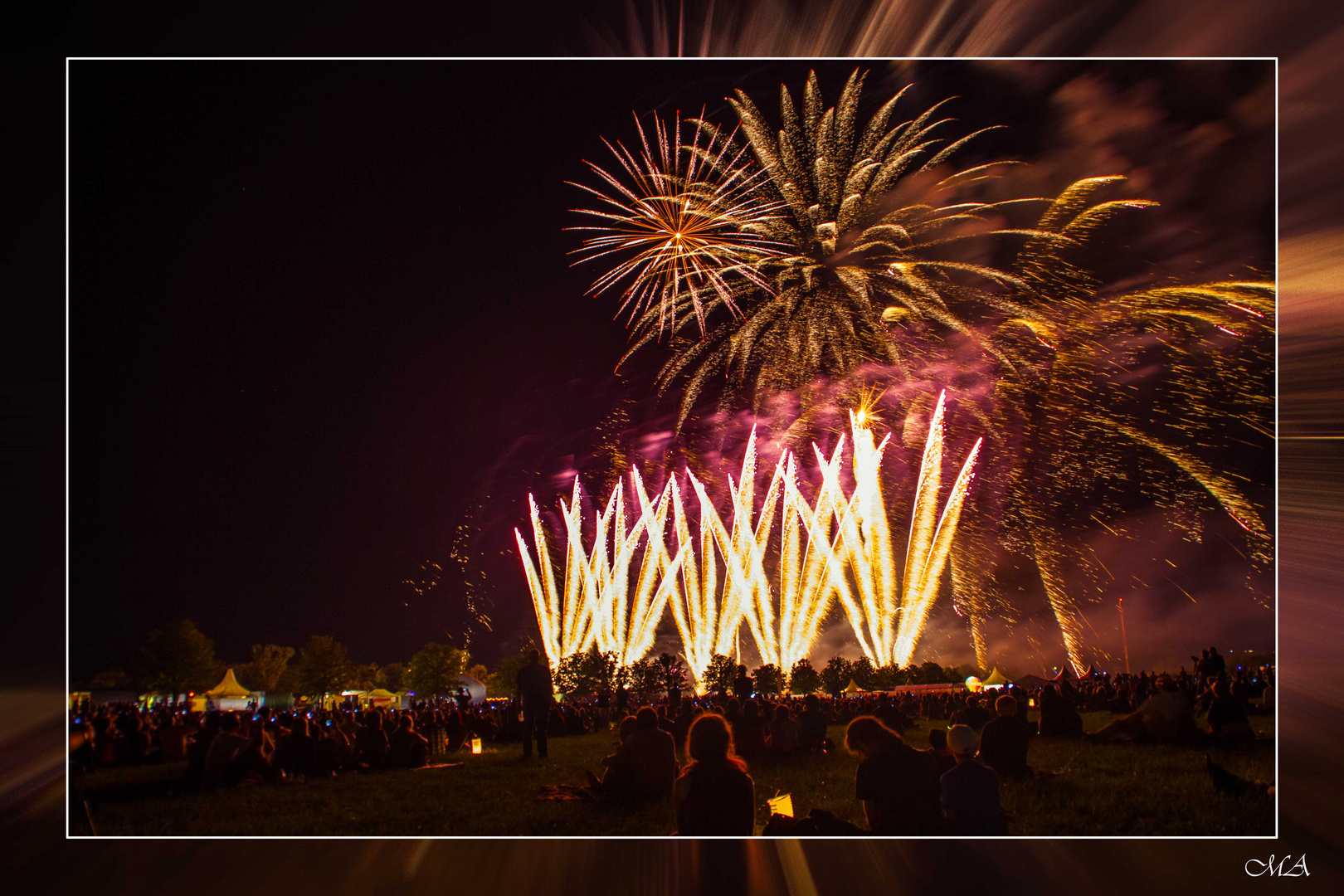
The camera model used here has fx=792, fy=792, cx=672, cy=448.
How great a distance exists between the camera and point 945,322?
6109mm

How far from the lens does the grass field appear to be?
5.38 metres

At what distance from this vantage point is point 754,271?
629cm

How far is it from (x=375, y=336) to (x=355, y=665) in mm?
2680

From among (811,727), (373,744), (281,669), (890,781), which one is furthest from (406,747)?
(890,781)

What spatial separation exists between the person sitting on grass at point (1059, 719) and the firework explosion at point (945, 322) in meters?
0.38

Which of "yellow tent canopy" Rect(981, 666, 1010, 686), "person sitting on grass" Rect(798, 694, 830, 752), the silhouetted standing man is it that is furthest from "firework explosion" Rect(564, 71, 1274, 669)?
the silhouetted standing man

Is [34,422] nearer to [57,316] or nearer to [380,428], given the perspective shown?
[57,316]

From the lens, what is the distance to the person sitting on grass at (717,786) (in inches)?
154

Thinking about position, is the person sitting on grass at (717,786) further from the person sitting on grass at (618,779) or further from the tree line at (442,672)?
the tree line at (442,672)

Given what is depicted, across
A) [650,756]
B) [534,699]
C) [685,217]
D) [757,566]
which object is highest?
[685,217]

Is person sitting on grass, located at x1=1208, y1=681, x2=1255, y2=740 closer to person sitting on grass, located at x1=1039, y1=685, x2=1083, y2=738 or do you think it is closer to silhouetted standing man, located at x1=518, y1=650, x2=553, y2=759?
person sitting on grass, located at x1=1039, y1=685, x2=1083, y2=738

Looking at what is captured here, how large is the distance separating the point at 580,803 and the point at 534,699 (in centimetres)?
91

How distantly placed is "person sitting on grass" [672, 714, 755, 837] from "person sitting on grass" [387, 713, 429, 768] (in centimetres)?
284

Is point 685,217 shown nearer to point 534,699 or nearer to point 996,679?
point 534,699
